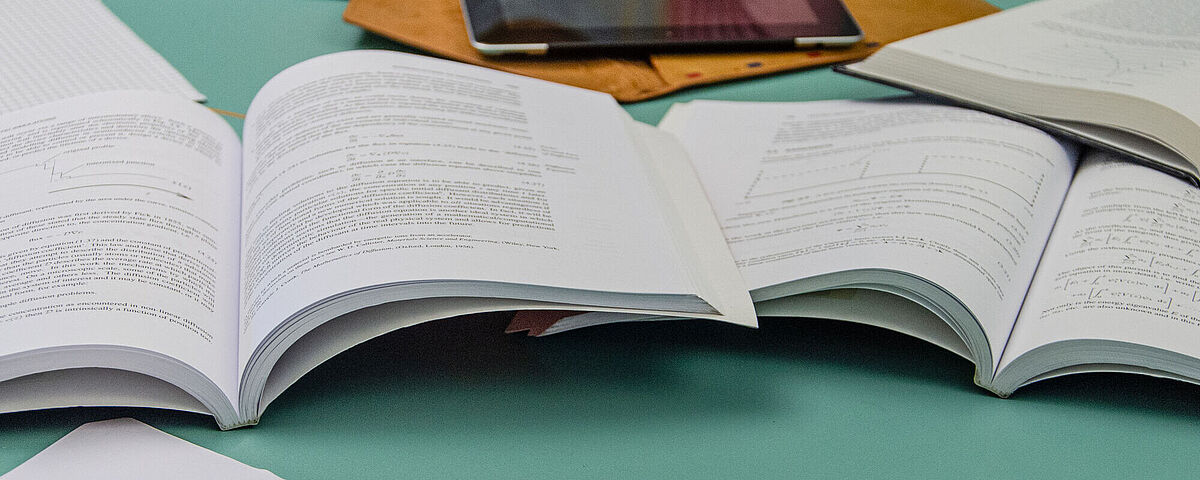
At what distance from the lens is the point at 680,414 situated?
522 millimetres

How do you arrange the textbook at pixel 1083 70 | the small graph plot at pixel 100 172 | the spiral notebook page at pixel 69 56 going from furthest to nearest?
1. the spiral notebook page at pixel 69 56
2. the textbook at pixel 1083 70
3. the small graph plot at pixel 100 172

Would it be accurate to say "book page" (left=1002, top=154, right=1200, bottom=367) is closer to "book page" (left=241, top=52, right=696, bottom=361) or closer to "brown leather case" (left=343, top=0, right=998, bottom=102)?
"book page" (left=241, top=52, right=696, bottom=361)

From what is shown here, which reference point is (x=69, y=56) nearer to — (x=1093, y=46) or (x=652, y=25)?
(x=652, y=25)

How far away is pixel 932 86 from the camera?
2.53 feet

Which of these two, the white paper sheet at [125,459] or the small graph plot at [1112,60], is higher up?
the small graph plot at [1112,60]

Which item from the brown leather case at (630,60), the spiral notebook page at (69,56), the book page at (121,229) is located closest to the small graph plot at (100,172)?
the book page at (121,229)

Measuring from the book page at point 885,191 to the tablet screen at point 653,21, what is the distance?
156mm

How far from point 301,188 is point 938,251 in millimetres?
343

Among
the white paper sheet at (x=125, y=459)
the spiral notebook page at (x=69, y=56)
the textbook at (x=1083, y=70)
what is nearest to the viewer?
the white paper sheet at (x=125, y=459)

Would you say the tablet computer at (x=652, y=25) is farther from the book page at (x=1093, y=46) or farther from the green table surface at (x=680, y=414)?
the green table surface at (x=680, y=414)

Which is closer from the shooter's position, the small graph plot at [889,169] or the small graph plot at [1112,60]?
the small graph plot at [889,169]

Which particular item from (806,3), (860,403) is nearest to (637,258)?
(860,403)

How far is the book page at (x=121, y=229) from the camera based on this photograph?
1.53 ft

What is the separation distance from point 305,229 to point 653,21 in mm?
517
